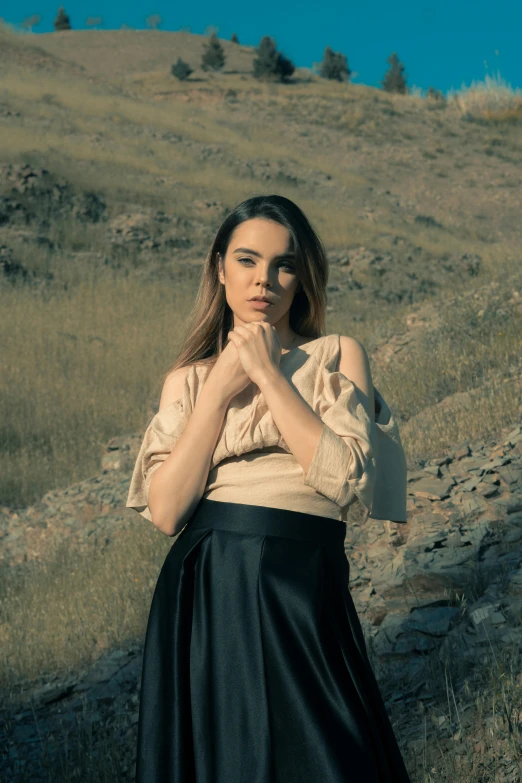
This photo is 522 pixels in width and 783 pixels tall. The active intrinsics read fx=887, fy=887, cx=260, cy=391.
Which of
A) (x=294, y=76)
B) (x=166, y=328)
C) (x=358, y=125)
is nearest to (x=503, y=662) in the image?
(x=166, y=328)

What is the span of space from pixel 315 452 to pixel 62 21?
80.8 meters

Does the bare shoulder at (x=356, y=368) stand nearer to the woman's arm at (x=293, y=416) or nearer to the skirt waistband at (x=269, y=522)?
the woman's arm at (x=293, y=416)

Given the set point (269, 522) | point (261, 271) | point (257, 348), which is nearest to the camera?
point (269, 522)

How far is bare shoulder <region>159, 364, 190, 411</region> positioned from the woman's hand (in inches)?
9.8

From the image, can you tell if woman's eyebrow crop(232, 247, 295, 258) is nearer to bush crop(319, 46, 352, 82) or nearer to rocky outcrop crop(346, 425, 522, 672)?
rocky outcrop crop(346, 425, 522, 672)

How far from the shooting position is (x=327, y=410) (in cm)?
231

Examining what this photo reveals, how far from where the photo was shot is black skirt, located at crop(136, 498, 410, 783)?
Result: 203 centimetres

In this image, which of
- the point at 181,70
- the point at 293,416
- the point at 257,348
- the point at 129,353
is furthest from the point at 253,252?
the point at 181,70

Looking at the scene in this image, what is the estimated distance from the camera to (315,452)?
2.14m

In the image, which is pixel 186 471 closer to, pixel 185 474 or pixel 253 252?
pixel 185 474

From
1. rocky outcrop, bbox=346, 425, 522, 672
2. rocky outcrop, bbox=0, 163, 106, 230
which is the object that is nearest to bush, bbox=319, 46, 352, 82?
rocky outcrop, bbox=0, 163, 106, 230

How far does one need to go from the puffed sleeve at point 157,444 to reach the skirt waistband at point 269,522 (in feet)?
0.67

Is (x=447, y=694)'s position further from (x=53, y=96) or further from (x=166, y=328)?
(x=53, y=96)

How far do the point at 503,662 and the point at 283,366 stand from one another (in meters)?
1.98
